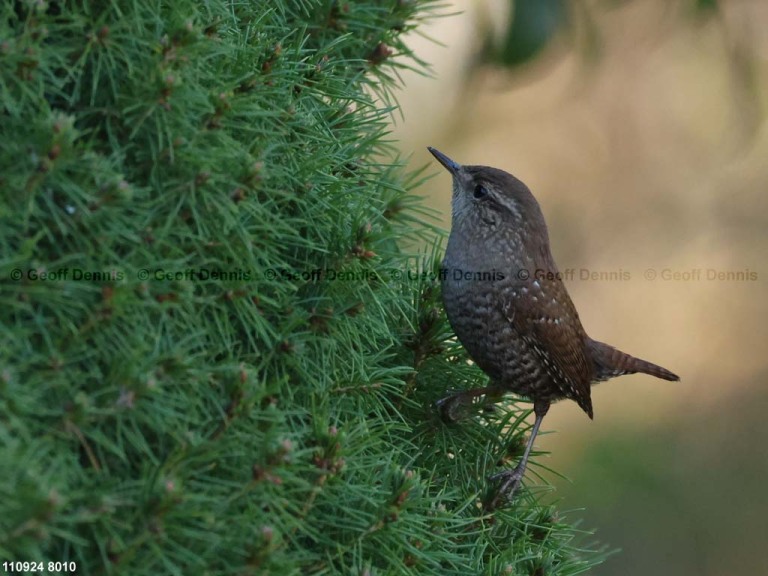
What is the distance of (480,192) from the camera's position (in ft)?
10.9

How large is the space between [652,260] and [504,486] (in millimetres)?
4489

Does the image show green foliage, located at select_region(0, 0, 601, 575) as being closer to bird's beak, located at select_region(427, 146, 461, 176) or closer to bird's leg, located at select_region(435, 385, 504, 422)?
bird's leg, located at select_region(435, 385, 504, 422)

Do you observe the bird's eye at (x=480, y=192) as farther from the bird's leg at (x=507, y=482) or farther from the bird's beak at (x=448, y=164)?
the bird's leg at (x=507, y=482)

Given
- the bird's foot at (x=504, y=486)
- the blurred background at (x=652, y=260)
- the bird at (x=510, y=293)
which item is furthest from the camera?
the blurred background at (x=652, y=260)

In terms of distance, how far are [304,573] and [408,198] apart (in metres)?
1.08

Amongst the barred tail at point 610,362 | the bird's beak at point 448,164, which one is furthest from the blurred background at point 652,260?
the bird's beak at point 448,164

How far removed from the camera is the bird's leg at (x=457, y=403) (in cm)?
237

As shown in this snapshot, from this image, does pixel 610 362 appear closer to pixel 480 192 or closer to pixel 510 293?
pixel 510 293

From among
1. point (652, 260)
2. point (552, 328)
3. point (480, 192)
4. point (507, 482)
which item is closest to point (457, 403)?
point (507, 482)

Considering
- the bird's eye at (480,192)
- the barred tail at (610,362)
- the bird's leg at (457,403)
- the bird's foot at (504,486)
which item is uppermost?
the bird's eye at (480,192)

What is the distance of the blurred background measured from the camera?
5.91m

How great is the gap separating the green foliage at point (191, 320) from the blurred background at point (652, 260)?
3724mm

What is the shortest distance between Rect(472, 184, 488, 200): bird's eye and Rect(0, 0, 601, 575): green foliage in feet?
3.79

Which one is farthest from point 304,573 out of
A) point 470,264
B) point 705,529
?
point 705,529
